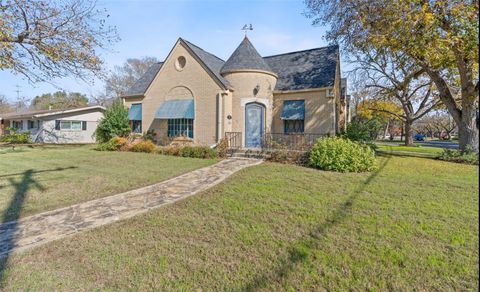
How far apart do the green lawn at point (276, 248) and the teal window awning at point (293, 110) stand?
9.35m

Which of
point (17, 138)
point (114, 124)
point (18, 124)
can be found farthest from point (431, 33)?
point (18, 124)

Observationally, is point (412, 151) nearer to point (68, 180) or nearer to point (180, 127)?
point (180, 127)

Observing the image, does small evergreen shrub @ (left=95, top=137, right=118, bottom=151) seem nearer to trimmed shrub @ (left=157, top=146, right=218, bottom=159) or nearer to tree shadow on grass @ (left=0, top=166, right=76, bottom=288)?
trimmed shrub @ (left=157, top=146, right=218, bottom=159)

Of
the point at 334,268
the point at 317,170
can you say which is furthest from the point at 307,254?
the point at 317,170

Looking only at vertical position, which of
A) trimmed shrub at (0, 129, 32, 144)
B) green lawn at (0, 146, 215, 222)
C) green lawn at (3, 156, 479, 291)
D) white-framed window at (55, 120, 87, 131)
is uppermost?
white-framed window at (55, 120, 87, 131)

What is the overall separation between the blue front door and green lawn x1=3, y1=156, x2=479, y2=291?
9.44 m

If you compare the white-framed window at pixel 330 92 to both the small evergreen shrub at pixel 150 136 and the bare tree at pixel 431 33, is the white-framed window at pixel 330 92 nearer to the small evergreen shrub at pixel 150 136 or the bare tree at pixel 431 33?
the bare tree at pixel 431 33

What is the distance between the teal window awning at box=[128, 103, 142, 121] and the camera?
1962 centimetres

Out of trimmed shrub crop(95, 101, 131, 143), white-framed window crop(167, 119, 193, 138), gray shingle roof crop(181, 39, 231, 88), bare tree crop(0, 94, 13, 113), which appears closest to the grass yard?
gray shingle roof crop(181, 39, 231, 88)

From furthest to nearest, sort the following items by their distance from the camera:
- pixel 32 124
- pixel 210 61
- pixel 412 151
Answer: pixel 32 124 → pixel 412 151 → pixel 210 61

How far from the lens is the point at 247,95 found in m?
15.7

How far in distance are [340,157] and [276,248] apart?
273 inches

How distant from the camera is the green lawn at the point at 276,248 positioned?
3.20m

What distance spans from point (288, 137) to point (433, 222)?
11.0 metres
